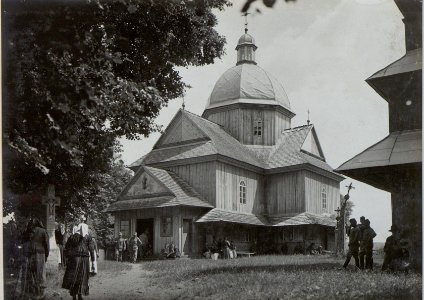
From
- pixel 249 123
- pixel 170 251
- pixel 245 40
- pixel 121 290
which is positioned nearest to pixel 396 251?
pixel 121 290

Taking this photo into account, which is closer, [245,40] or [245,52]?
[245,52]

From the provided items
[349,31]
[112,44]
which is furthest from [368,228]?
[112,44]

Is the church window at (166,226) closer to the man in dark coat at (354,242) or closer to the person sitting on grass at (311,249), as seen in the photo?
the person sitting on grass at (311,249)

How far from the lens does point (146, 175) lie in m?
23.6

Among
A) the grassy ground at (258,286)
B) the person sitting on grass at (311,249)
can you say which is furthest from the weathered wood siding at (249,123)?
the grassy ground at (258,286)

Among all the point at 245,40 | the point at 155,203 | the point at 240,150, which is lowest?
the point at 155,203

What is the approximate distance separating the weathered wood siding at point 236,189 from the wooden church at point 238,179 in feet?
0.17

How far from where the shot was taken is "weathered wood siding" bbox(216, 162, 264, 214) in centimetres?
2456

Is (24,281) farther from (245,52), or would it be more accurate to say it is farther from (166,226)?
(245,52)

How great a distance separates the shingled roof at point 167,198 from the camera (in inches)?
884

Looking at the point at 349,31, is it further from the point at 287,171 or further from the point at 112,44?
the point at 287,171

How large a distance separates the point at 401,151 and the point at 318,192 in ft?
58.0

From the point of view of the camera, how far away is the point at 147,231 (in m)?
23.8

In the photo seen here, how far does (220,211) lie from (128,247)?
505 cm
